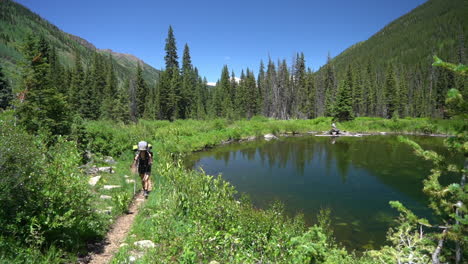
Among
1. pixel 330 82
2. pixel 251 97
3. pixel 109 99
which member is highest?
pixel 330 82

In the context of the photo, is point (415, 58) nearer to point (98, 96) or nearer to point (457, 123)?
point (98, 96)

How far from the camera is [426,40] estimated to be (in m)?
117

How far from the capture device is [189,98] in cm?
5875

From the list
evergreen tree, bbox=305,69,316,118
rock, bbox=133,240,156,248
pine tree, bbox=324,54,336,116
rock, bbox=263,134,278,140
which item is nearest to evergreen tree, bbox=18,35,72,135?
rock, bbox=133,240,156,248

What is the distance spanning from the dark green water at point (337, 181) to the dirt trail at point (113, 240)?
233 inches

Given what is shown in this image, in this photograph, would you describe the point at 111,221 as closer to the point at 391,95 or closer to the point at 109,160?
the point at 109,160

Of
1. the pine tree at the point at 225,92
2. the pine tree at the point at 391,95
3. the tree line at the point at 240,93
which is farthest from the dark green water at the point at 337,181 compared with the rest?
the pine tree at the point at 225,92

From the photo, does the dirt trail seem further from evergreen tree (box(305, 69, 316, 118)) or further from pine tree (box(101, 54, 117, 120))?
evergreen tree (box(305, 69, 316, 118))

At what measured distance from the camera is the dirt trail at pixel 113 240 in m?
4.59

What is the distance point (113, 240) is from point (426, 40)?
505 feet

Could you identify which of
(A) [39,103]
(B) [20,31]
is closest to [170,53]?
(A) [39,103]

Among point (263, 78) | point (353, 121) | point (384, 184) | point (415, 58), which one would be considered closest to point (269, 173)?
point (384, 184)

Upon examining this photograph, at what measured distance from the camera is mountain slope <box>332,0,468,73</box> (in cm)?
10100

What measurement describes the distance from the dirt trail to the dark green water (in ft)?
19.4
